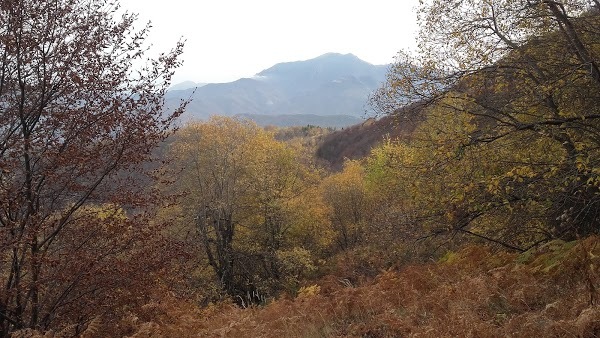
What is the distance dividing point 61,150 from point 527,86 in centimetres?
733

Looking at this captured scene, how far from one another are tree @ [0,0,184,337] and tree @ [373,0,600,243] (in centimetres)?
514

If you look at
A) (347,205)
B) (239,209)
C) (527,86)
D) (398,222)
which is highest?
(527,86)

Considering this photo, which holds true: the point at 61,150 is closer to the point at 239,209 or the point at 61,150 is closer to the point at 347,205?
the point at 239,209

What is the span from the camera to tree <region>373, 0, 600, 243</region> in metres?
6.67

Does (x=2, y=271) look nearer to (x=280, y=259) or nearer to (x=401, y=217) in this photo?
(x=401, y=217)

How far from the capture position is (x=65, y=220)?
20.7 ft

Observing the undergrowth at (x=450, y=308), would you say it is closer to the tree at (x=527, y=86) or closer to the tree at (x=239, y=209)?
the tree at (x=527, y=86)

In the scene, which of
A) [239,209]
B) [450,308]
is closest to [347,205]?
[239,209]

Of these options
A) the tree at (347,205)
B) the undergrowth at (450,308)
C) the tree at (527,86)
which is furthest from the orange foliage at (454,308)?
the tree at (347,205)

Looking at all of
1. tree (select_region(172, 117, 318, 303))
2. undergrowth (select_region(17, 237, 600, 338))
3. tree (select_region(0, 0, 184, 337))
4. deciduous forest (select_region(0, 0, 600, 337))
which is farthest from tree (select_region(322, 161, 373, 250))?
tree (select_region(0, 0, 184, 337))

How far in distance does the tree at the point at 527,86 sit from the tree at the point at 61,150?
514 centimetres

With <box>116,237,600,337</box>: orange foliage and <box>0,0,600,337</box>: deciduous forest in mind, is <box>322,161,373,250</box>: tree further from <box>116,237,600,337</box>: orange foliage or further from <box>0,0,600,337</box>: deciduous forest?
<box>116,237,600,337</box>: orange foliage

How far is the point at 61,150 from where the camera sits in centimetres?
617

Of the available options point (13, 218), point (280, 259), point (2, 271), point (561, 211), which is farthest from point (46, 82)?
point (280, 259)
